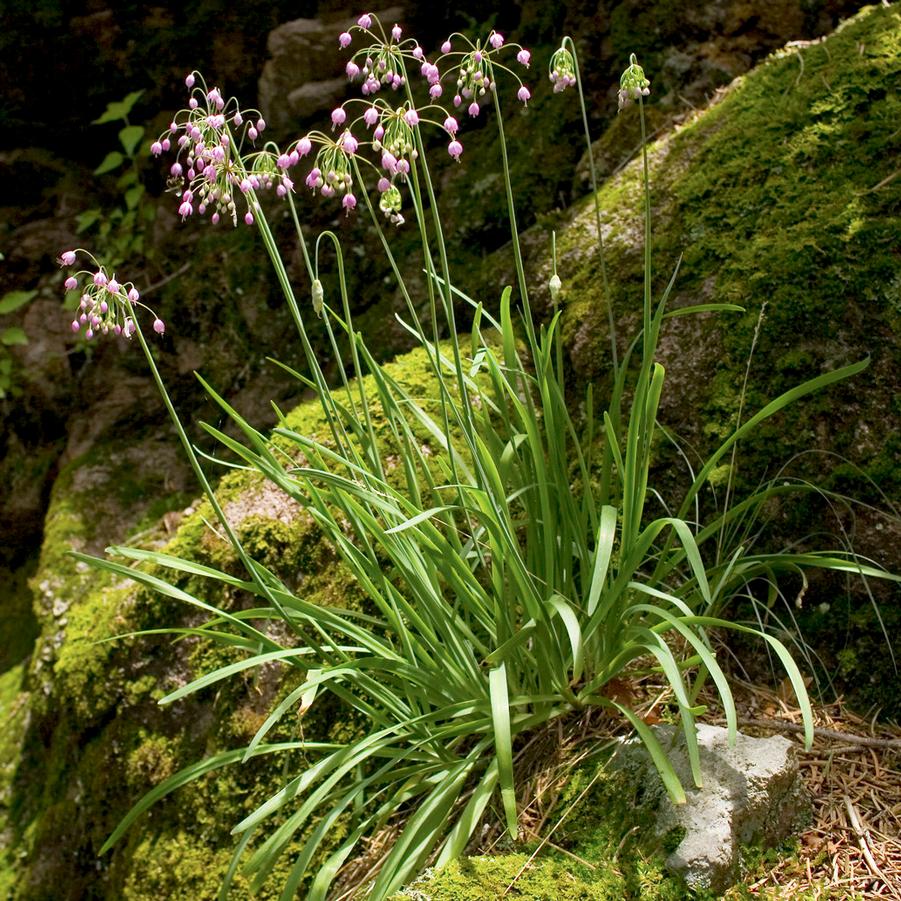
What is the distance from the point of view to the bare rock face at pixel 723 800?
1.63 meters

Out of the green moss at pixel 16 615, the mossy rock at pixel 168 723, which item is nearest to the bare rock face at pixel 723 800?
the mossy rock at pixel 168 723

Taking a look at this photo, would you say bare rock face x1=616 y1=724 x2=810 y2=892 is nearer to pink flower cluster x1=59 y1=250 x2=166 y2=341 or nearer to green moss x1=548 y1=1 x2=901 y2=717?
green moss x1=548 y1=1 x2=901 y2=717

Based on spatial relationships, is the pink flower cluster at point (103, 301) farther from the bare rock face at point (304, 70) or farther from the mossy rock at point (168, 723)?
the bare rock face at point (304, 70)

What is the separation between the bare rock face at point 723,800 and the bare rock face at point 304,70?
3557 millimetres

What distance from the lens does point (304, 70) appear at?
14.5 ft

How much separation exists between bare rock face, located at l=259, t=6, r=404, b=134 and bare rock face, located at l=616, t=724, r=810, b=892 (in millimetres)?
3557

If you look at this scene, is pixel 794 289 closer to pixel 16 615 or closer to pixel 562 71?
pixel 562 71

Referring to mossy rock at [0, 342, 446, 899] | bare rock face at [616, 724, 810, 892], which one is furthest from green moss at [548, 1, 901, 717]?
mossy rock at [0, 342, 446, 899]

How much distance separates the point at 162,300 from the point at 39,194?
49.7 inches

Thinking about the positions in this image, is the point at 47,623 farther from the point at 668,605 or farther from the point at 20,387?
the point at 668,605

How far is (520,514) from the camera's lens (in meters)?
2.45

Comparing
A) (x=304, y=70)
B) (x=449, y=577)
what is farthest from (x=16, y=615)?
(x=449, y=577)

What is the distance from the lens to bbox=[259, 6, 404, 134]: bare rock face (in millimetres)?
4410

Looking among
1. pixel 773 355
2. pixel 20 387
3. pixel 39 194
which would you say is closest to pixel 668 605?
pixel 773 355
